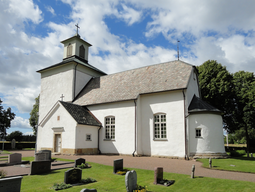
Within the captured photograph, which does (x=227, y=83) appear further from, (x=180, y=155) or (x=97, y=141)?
(x=97, y=141)

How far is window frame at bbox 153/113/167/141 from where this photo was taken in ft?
68.4

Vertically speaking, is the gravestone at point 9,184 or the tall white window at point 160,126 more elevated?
the tall white window at point 160,126

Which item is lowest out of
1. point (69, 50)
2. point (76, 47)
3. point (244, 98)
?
point (244, 98)

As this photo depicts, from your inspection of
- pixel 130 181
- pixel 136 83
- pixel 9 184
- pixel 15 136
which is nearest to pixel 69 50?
pixel 136 83

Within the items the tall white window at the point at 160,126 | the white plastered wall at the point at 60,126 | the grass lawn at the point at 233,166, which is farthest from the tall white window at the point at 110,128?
the grass lawn at the point at 233,166

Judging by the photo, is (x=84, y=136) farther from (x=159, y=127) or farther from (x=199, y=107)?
(x=199, y=107)

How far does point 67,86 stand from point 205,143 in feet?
64.3

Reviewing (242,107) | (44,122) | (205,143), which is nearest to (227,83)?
(242,107)

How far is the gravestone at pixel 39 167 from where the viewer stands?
450 inches

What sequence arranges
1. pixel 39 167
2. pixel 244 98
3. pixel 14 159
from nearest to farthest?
pixel 39 167 < pixel 14 159 < pixel 244 98

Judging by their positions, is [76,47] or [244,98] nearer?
[244,98]

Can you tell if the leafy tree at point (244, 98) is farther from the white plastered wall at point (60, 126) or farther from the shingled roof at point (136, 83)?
the white plastered wall at point (60, 126)

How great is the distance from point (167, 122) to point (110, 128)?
22.8 feet

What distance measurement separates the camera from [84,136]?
22.5 metres
